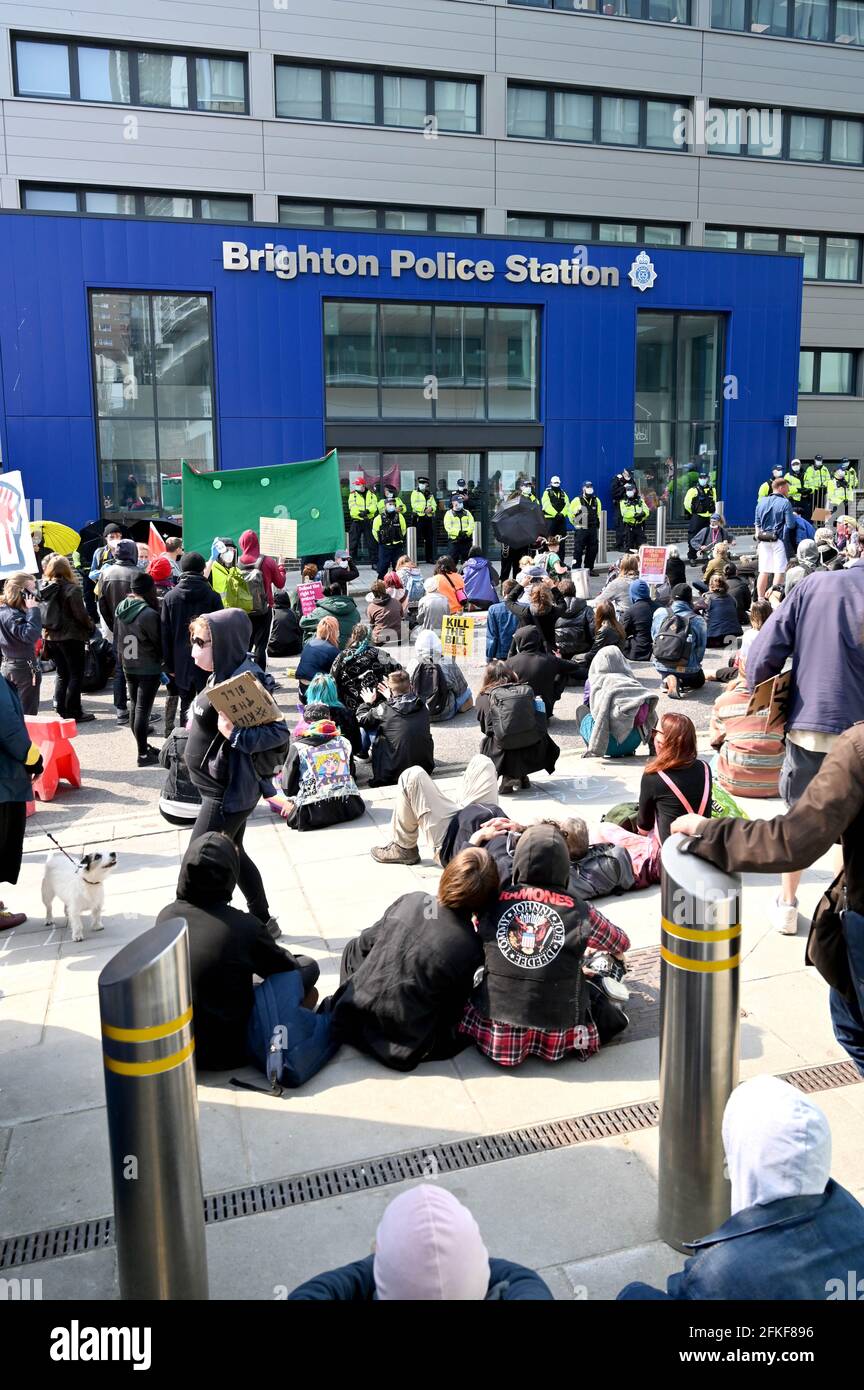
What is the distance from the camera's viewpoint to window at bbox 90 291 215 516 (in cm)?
2350

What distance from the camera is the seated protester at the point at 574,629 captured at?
1351 cm

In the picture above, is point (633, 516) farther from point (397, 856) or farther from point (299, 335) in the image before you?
point (397, 856)

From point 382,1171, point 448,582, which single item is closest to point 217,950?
point 382,1171

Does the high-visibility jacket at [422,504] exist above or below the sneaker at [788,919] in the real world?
above

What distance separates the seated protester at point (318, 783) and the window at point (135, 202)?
22280 millimetres

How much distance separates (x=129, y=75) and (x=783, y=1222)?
31082mm

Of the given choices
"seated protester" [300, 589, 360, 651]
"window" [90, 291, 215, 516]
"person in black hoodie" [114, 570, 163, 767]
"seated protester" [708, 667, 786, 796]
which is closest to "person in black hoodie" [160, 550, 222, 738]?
"person in black hoodie" [114, 570, 163, 767]

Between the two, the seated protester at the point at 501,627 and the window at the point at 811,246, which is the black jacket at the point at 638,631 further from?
the window at the point at 811,246

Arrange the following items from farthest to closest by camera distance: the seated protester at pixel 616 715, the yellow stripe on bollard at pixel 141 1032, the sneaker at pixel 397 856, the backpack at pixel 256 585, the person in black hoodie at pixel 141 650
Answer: the backpack at pixel 256 585 < the person in black hoodie at pixel 141 650 < the seated protester at pixel 616 715 < the sneaker at pixel 397 856 < the yellow stripe on bollard at pixel 141 1032

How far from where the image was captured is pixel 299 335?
24438 mm

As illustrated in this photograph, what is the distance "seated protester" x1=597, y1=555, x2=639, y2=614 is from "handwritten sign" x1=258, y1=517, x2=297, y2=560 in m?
4.38

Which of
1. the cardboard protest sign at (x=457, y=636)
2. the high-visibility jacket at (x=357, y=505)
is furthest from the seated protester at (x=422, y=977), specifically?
the high-visibility jacket at (x=357, y=505)

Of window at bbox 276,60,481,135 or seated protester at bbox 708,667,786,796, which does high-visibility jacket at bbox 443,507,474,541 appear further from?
seated protester at bbox 708,667,786,796
